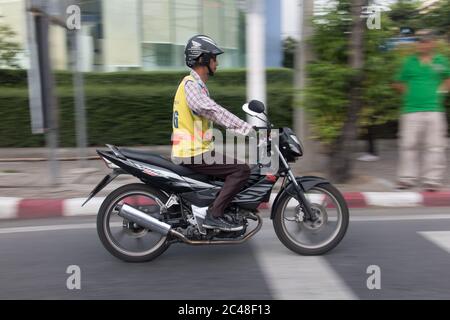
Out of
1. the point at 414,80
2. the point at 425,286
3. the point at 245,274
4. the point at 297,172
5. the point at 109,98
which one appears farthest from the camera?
the point at 109,98

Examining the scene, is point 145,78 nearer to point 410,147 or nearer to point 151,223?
point 410,147

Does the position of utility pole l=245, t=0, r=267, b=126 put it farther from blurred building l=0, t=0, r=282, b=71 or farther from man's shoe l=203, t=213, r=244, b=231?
blurred building l=0, t=0, r=282, b=71

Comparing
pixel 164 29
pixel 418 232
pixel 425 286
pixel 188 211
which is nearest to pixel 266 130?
pixel 188 211

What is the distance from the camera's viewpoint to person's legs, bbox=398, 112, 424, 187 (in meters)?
6.41

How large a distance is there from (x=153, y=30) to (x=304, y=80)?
7.32 m

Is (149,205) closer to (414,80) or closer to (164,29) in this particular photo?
(414,80)

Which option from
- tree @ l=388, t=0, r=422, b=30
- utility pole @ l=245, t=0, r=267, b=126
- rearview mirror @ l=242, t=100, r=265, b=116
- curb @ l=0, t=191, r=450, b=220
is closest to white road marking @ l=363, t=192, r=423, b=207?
curb @ l=0, t=191, r=450, b=220

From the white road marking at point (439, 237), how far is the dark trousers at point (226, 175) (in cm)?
186

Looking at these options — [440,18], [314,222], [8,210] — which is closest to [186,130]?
[314,222]

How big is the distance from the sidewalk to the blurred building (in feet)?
17.0

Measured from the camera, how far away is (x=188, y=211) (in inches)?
170

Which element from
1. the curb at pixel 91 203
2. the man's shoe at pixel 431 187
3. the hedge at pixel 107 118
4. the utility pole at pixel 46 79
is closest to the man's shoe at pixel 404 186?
the man's shoe at pixel 431 187
